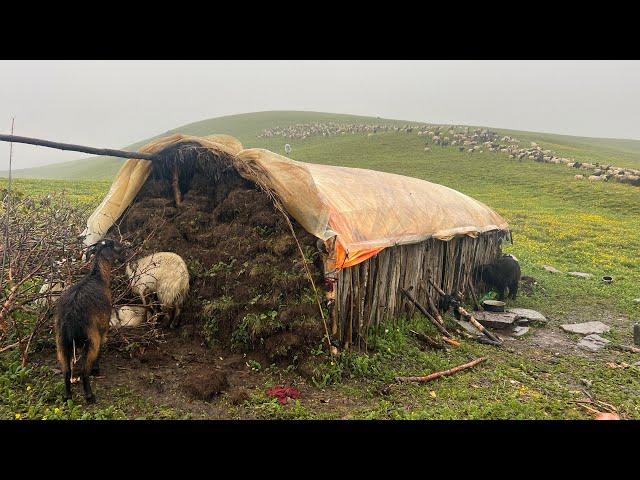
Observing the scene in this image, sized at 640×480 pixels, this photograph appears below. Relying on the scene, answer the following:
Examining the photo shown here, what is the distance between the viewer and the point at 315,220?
7.16 meters

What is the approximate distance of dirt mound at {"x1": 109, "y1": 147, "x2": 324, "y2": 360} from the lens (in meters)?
6.83

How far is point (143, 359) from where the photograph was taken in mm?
6578

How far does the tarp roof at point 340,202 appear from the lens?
7.28m

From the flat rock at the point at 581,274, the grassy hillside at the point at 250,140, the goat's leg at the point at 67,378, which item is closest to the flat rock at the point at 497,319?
the flat rock at the point at 581,274

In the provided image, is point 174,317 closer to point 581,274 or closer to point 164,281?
point 164,281

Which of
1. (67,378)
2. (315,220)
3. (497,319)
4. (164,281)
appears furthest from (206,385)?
(497,319)

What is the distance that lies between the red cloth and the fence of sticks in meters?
1.27

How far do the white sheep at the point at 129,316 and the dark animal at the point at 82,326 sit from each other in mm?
1356

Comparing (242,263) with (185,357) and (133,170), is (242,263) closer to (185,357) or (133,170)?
(185,357)

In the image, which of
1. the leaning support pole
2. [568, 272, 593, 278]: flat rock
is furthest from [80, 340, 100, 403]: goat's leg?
[568, 272, 593, 278]: flat rock

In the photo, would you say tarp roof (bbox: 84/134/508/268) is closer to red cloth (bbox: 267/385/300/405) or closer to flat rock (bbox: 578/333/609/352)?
red cloth (bbox: 267/385/300/405)

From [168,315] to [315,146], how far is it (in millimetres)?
45401

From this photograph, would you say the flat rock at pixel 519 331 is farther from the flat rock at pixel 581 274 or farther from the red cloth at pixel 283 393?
the flat rock at pixel 581 274

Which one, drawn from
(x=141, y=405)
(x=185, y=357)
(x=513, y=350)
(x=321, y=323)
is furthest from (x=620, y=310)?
(x=141, y=405)
